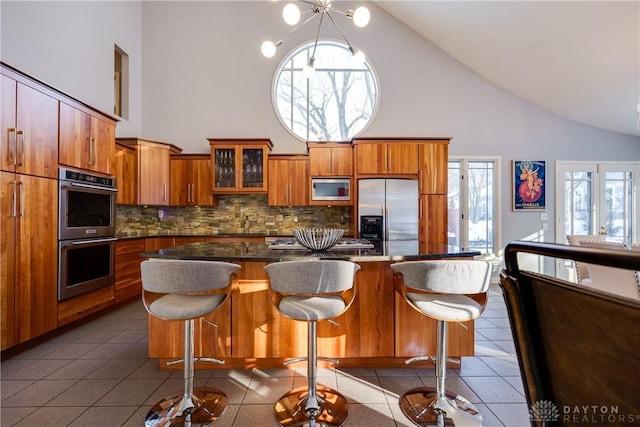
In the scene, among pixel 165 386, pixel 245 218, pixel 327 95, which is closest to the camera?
pixel 165 386

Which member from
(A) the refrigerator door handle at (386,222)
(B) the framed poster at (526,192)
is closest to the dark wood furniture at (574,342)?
(A) the refrigerator door handle at (386,222)

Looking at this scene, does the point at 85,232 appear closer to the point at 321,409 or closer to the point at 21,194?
the point at 21,194

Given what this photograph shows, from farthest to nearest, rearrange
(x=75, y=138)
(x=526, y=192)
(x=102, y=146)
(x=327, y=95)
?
(x=327, y=95)
(x=526, y=192)
(x=102, y=146)
(x=75, y=138)

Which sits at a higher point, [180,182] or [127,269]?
[180,182]

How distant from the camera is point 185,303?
4.98 feet

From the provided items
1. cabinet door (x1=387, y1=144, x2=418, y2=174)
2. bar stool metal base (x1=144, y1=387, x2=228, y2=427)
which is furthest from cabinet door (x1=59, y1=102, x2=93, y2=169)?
cabinet door (x1=387, y1=144, x2=418, y2=174)

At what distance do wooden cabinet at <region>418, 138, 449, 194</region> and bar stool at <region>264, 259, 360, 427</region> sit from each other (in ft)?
9.55

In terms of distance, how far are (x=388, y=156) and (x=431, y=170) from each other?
2.18 feet

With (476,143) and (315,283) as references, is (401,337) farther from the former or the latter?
(476,143)

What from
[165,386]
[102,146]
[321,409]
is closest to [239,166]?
[102,146]

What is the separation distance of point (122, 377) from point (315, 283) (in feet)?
5.58

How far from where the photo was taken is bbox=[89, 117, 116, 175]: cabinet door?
291cm

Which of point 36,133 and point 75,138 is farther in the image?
point 75,138

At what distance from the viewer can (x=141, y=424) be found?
1512 mm
